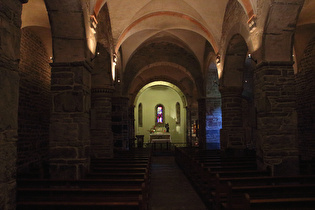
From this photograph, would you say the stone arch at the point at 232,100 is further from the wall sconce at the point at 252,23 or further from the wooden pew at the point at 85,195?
the wooden pew at the point at 85,195

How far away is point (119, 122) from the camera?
1327 cm

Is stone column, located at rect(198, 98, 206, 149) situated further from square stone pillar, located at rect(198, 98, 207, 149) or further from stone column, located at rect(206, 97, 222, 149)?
stone column, located at rect(206, 97, 222, 149)

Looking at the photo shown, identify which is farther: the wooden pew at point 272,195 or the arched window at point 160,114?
the arched window at point 160,114

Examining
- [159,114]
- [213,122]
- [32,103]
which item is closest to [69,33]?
[32,103]

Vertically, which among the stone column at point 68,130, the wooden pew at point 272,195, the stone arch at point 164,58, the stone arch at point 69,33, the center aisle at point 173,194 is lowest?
the center aisle at point 173,194

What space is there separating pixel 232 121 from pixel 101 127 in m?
5.33

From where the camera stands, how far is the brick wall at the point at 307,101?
9719mm

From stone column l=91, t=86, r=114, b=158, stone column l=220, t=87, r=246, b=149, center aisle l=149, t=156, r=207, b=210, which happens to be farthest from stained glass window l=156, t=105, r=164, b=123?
center aisle l=149, t=156, r=207, b=210

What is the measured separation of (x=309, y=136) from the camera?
32.6 feet

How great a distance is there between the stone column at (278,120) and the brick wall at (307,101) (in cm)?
451

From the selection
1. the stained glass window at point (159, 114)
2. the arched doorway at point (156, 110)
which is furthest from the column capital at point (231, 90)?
the stained glass window at point (159, 114)

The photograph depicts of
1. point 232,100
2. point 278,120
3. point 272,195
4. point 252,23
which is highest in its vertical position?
point 252,23

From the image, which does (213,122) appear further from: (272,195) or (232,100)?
(272,195)

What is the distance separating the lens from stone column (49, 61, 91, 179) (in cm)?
532
